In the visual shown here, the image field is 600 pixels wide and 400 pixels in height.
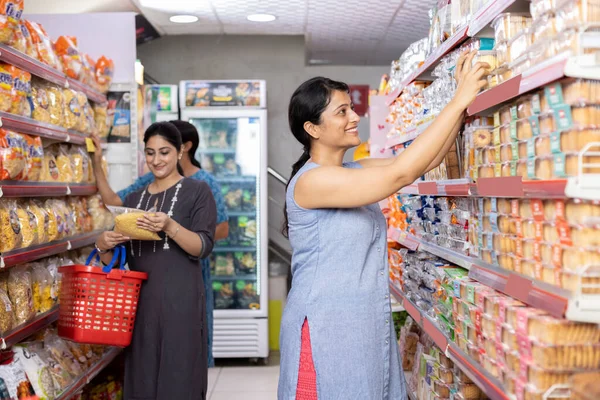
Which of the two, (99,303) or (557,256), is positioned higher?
(557,256)

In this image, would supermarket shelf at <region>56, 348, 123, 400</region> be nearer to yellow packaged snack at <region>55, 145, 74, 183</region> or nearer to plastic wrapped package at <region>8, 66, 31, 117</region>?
yellow packaged snack at <region>55, 145, 74, 183</region>

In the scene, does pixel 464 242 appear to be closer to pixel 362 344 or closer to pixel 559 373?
pixel 362 344

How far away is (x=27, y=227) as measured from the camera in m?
3.24

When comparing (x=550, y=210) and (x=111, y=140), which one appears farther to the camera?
(x=111, y=140)

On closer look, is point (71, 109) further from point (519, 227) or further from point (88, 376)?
point (519, 227)

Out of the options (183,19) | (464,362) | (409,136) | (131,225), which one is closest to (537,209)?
(464,362)

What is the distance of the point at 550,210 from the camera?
1745 millimetres

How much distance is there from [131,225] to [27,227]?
1.66 feet

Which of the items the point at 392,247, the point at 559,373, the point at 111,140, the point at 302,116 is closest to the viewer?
the point at 559,373

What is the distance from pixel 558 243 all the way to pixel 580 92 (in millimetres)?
362

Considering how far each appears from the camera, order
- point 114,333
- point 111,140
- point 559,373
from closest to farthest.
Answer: point 559,373 → point 114,333 → point 111,140

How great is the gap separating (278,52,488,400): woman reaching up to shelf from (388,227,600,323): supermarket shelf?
33cm

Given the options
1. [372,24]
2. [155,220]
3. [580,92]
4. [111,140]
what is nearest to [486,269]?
[580,92]

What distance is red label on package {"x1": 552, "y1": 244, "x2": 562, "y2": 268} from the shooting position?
167cm
